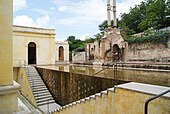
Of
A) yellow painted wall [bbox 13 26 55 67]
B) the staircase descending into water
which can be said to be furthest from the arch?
the staircase descending into water

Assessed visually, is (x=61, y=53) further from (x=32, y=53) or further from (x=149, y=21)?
(x=149, y=21)

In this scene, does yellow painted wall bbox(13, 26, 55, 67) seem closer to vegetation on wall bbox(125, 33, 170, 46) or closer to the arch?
the arch

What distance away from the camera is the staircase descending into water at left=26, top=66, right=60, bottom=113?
8.40m

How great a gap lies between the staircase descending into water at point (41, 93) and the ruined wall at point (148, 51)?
10.3 m

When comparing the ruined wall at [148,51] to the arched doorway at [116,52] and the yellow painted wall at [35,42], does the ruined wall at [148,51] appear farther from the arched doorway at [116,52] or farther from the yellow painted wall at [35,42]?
the yellow painted wall at [35,42]

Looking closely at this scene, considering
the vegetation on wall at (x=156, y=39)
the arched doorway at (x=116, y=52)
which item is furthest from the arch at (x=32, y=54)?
the vegetation on wall at (x=156, y=39)

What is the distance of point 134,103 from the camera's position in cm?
294

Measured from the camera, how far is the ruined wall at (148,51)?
15.1 m

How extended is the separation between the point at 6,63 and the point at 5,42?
0.25m

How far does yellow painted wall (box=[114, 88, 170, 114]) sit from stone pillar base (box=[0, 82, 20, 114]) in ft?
6.89

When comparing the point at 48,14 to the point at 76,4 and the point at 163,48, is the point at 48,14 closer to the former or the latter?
the point at 76,4

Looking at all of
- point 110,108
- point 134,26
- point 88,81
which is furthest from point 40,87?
point 134,26

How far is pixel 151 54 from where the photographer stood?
1620 cm

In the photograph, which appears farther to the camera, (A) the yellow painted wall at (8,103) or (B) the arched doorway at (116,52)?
(B) the arched doorway at (116,52)
